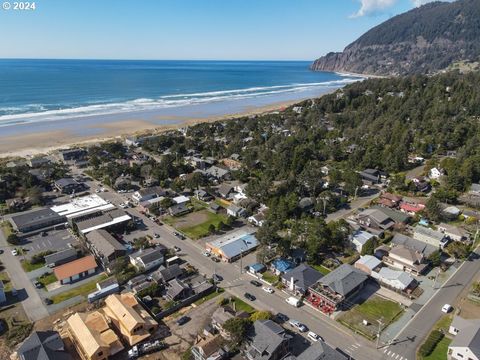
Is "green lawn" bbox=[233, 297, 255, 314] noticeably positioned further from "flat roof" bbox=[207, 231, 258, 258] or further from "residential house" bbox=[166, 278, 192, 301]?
"flat roof" bbox=[207, 231, 258, 258]

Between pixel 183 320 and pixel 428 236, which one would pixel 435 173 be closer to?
pixel 428 236

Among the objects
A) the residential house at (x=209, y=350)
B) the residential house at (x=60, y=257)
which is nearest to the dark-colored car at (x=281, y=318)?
the residential house at (x=209, y=350)

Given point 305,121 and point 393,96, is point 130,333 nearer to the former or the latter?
point 305,121

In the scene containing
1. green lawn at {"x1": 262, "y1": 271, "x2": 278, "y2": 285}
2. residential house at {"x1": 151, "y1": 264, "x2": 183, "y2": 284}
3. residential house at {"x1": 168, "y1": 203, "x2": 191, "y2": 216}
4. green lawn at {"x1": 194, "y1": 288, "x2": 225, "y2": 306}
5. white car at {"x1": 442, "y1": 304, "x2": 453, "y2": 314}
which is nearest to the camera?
white car at {"x1": 442, "y1": 304, "x2": 453, "y2": 314}

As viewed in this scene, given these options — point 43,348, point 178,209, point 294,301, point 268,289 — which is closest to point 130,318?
point 43,348

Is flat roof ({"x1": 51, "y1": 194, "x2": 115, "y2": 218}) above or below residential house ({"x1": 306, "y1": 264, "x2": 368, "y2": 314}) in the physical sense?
above


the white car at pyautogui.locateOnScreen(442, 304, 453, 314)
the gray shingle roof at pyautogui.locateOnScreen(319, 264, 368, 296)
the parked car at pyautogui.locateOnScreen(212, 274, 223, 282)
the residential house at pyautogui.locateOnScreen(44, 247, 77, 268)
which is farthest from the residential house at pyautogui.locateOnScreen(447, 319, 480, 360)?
the residential house at pyautogui.locateOnScreen(44, 247, 77, 268)
